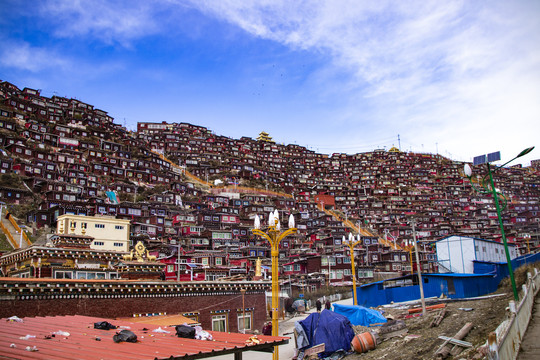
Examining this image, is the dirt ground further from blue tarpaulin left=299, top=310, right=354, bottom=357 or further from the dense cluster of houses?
the dense cluster of houses

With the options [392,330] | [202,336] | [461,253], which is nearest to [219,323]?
[392,330]

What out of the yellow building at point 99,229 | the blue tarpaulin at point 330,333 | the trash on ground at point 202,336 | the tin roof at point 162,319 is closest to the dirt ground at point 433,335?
the blue tarpaulin at point 330,333

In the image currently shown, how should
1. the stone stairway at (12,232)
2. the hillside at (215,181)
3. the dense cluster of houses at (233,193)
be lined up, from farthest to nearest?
the hillside at (215,181)
the dense cluster of houses at (233,193)
the stone stairway at (12,232)

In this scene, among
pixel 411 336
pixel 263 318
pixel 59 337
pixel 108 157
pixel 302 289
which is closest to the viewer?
pixel 59 337

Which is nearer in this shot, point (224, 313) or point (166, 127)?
point (224, 313)

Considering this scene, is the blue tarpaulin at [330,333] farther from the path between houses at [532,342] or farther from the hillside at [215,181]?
the hillside at [215,181]

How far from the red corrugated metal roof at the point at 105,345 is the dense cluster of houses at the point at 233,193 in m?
28.3

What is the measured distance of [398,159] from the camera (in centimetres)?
16775

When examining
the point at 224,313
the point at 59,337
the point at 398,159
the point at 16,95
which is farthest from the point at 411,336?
the point at 398,159

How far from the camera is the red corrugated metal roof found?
725 cm

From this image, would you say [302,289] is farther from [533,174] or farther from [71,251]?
[533,174]

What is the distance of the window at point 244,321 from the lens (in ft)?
93.8

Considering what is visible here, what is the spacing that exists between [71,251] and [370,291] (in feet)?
86.5

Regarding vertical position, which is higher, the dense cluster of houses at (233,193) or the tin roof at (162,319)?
the dense cluster of houses at (233,193)
